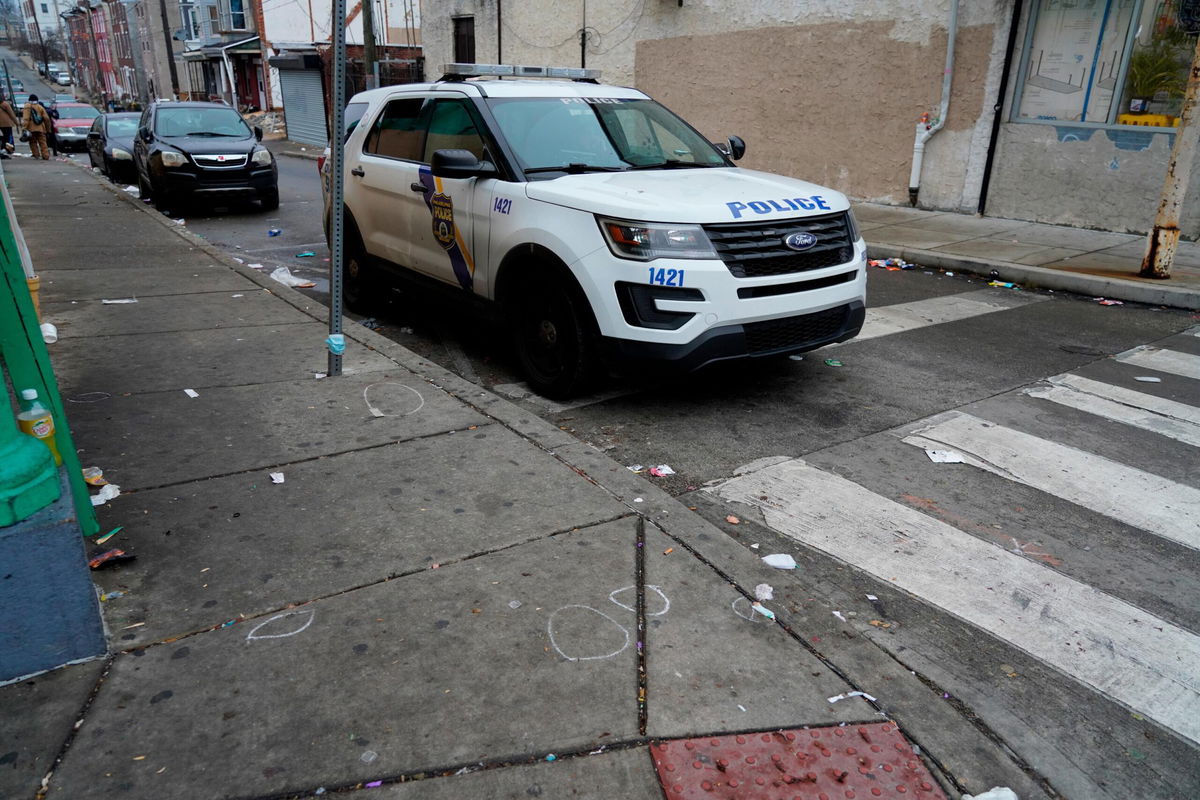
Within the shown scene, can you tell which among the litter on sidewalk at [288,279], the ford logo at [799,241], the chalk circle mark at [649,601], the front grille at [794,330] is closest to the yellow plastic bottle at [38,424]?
the chalk circle mark at [649,601]

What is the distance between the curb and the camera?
8500 mm

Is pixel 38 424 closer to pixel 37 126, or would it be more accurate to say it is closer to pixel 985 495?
pixel 985 495

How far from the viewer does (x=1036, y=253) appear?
34.1 ft

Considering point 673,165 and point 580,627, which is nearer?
point 580,627

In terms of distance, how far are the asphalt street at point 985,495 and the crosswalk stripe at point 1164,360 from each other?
30mm

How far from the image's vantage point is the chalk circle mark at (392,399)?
16.2ft

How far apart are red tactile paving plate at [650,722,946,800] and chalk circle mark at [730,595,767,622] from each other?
0.58 meters

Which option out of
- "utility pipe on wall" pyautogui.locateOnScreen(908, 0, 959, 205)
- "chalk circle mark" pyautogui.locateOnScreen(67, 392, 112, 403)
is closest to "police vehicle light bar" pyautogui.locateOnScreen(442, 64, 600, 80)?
"chalk circle mark" pyautogui.locateOnScreen(67, 392, 112, 403)

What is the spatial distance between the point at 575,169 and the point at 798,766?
423cm

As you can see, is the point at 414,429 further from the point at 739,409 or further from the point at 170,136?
the point at 170,136

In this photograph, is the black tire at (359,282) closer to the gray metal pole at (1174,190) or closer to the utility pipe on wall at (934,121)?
the gray metal pole at (1174,190)

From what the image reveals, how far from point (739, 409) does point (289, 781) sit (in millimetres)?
3784

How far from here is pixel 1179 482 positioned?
451cm

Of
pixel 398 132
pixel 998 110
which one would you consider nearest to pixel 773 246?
pixel 398 132
